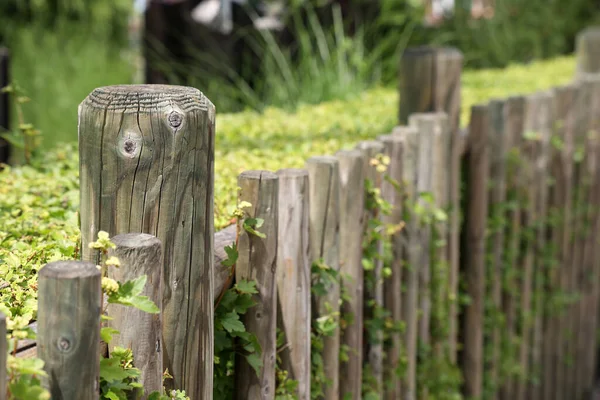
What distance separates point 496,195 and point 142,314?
2892 mm

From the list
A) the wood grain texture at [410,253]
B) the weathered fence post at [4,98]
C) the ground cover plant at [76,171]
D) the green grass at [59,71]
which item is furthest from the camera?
the green grass at [59,71]

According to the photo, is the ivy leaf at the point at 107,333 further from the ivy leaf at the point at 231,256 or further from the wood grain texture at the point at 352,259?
the wood grain texture at the point at 352,259

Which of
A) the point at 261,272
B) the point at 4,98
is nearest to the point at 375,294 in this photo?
the point at 261,272

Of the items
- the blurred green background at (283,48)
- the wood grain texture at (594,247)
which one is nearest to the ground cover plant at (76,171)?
the wood grain texture at (594,247)

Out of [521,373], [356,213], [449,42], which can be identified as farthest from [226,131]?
[449,42]

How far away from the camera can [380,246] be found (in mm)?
3199

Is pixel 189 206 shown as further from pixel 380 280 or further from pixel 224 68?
pixel 224 68

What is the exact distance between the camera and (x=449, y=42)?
36.6 ft

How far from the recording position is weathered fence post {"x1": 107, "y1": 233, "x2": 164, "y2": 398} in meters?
1.74

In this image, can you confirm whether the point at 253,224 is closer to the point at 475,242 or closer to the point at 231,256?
the point at 231,256

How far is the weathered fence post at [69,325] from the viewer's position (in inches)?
59.9

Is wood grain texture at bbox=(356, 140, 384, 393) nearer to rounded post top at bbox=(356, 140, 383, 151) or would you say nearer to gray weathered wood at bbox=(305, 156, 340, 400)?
rounded post top at bbox=(356, 140, 383, 151)

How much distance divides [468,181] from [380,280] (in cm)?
122

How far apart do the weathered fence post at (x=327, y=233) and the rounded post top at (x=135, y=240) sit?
98 centimetres
